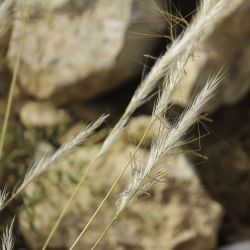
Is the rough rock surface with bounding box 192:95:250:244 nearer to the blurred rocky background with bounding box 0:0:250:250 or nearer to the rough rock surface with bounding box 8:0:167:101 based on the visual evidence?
the blurred rocky background with bounding box 0:0:250:250

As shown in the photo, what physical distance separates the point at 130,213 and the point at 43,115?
536mm

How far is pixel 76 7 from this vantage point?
253cm

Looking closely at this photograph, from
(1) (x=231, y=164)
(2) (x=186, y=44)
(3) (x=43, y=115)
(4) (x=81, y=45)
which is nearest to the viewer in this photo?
(2) (x=186, y=44)

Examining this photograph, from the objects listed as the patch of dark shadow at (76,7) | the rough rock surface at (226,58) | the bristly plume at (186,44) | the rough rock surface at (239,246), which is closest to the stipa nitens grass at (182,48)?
the bristly plume at (186,44)

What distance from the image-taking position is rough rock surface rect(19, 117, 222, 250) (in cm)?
250

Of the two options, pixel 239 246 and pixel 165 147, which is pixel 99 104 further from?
pixel 165 147

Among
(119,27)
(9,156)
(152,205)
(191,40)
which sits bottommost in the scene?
(152,205)

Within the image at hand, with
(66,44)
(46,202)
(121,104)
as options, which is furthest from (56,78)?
(46,202)

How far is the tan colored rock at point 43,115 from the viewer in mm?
2646

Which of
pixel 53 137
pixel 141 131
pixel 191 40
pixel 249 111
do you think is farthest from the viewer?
pixel 249 111

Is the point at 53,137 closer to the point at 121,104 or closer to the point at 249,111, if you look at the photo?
the point at 121,104

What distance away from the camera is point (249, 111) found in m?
2.96

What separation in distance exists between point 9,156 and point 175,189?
671mm

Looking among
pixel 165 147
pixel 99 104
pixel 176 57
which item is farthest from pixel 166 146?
pixel 99 104
